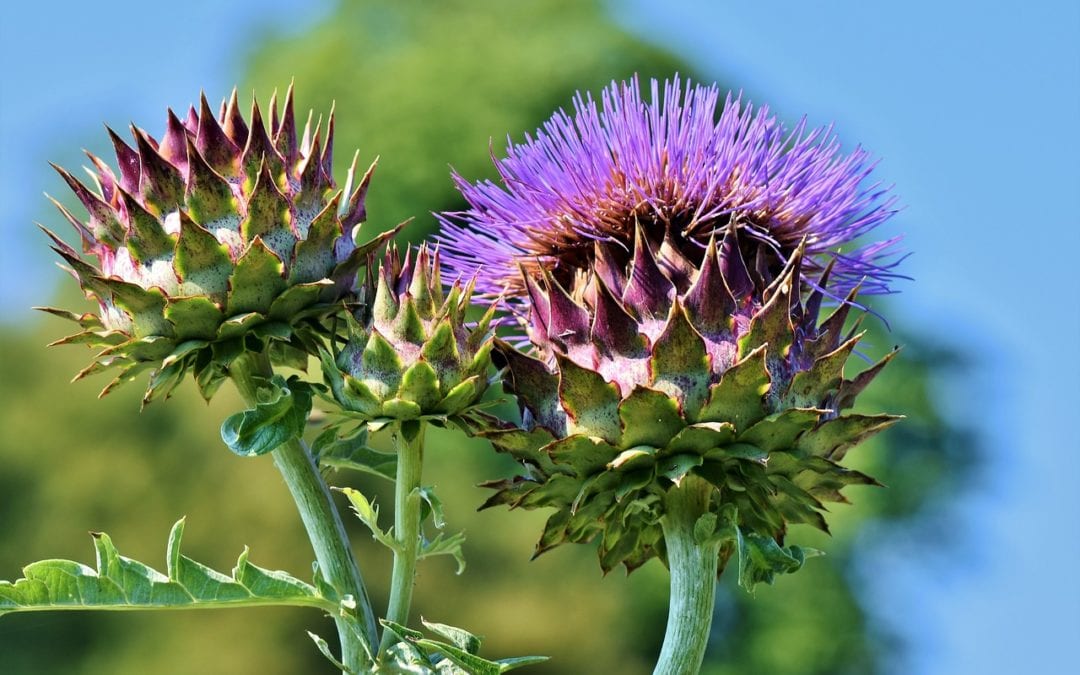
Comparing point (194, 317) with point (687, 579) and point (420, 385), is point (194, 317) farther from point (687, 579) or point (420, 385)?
point (687, 579)

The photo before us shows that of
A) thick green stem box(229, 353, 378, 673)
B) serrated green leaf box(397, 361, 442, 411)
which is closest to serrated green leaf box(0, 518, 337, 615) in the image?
thick green stem box(229, 353, 378, 673)

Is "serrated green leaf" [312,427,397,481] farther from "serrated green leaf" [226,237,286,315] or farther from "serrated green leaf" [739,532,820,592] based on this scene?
"serrated green leaf" [739,532,820,592]

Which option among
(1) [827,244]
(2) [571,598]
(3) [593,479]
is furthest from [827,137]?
(2) [571,598]

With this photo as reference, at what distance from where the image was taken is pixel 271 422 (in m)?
2.28

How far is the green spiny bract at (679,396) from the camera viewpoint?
2.17 m

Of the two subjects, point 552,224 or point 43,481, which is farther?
point 43,481

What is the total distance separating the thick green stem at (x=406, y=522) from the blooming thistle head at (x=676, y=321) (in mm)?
127

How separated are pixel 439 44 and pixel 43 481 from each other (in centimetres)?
887

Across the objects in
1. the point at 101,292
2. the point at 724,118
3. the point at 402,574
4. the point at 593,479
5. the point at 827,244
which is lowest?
the point at 402,574

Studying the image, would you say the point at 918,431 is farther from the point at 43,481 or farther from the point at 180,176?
the point at 180,176

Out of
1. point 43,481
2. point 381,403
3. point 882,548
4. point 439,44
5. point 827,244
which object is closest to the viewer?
point 381,403

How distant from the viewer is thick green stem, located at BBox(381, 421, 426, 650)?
231 centimetres

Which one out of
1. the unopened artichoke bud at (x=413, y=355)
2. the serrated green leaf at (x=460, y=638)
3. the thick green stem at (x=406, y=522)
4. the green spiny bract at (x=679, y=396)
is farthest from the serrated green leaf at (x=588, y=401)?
the serrated green leaf at (x=460, y=638)

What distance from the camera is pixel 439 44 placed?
18.8 m
